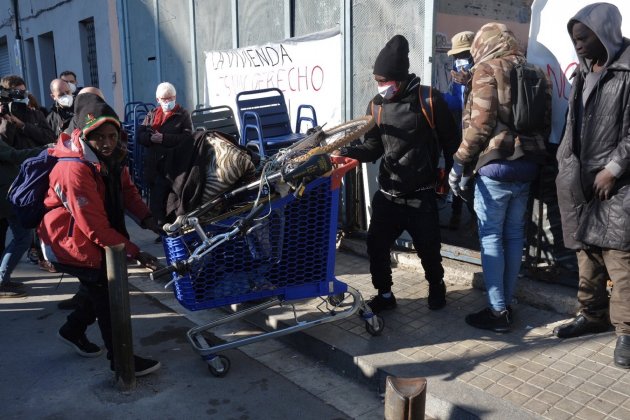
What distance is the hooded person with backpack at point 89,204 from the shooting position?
Answer: 3129 mm

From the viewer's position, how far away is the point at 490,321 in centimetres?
377

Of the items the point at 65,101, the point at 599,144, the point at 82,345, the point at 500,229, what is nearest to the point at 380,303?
the point at 500,229

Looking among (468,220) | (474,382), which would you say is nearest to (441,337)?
(474,382)

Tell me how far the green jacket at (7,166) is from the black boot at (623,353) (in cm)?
482

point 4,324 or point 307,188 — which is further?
point 4,324

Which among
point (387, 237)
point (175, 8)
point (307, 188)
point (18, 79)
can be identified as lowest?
point (387, 237)

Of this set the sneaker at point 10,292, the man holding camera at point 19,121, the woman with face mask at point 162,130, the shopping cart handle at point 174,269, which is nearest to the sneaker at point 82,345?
the shopping cart handle at point 174,269

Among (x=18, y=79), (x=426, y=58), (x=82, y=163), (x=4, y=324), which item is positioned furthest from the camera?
(x=18, y=79)

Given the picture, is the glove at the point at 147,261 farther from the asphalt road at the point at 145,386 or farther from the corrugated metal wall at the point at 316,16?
the corrugated metal wall at the point at 316,16

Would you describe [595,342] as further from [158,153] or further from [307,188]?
[158,153]

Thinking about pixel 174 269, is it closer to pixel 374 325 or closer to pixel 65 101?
pixel 374 325

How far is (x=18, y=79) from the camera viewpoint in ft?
18.4

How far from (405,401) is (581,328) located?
81.1 inches

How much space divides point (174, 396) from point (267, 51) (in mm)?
4548
